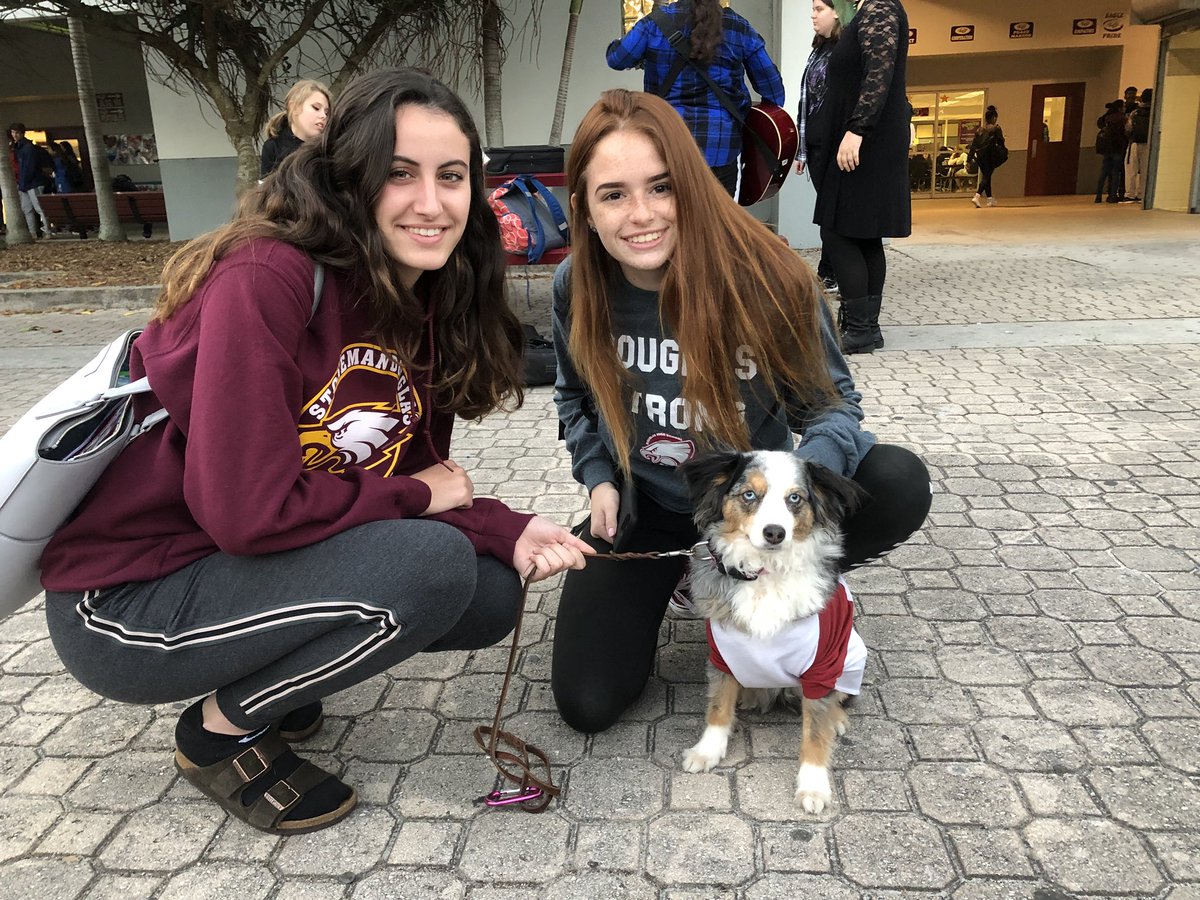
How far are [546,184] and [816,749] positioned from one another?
5.60m

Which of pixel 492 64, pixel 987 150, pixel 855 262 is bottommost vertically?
pixel 855 262

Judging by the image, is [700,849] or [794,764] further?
[794,764]

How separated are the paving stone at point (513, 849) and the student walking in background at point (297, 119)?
5651mm

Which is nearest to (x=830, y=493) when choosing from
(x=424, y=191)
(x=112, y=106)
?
(x=424, y=191)

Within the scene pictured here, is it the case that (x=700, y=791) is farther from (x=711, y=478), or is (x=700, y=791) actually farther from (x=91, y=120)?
(x=91, y=120)

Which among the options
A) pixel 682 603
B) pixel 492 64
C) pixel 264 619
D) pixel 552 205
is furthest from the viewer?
pixel 492 64

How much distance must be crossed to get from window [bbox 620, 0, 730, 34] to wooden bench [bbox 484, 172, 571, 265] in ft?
23.5

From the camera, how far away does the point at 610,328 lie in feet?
9.09

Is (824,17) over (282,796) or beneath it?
over

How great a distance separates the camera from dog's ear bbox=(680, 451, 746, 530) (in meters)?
2.34

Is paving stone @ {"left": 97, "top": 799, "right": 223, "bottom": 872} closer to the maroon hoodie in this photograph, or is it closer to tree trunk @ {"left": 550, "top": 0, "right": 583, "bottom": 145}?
the maroon hoodie

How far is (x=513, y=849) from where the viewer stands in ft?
Result: 7.30

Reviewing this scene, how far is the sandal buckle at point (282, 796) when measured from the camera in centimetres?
229

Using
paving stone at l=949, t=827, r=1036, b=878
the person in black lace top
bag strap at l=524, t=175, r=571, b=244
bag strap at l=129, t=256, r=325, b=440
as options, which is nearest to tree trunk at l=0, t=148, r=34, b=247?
bag strap at l=524, t=175, r=571, b=244
